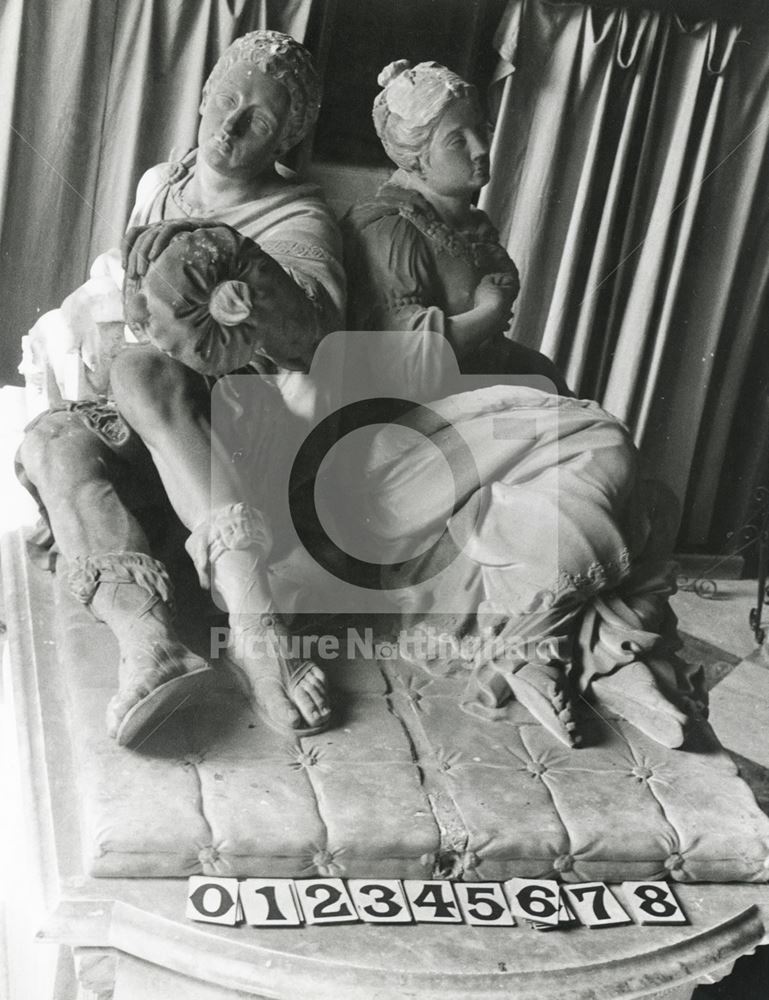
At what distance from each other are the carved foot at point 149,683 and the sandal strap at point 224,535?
170 millimetres

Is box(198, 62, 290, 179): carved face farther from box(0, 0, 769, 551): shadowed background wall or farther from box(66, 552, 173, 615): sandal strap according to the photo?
box(0, 0, 769, 551): shadowed background wall

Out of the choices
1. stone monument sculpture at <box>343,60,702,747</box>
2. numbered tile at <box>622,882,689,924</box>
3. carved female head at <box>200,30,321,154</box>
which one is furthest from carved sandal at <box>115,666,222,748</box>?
carved female head at <box>200,30,321,154</box>

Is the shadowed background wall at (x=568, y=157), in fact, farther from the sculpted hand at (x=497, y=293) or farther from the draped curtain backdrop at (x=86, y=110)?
the sculpted hand at (x=497, y=293)

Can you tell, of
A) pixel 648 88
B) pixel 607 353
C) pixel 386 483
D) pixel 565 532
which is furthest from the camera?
pixel 607 353

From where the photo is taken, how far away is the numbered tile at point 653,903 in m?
1.87

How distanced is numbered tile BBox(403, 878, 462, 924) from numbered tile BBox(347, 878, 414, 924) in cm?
1

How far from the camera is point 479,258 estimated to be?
8.36 feet

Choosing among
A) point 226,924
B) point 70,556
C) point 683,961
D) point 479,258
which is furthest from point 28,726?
point 479,258

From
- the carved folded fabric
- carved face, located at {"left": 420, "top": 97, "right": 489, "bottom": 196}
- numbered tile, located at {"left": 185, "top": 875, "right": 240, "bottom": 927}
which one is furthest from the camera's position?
carved face, located at {"left": 420, "top": 97, "right": 489, "bottom": 196}

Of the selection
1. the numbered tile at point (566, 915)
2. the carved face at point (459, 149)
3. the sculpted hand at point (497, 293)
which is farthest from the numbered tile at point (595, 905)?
the carved face at point (459, 149)

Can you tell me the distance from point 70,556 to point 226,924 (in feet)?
2.46

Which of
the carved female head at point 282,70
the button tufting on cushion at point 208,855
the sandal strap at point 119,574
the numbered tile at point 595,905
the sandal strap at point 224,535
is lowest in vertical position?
the numbered tile at point 595,905

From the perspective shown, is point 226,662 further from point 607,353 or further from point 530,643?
point 607,353

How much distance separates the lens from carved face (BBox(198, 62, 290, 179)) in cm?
228
